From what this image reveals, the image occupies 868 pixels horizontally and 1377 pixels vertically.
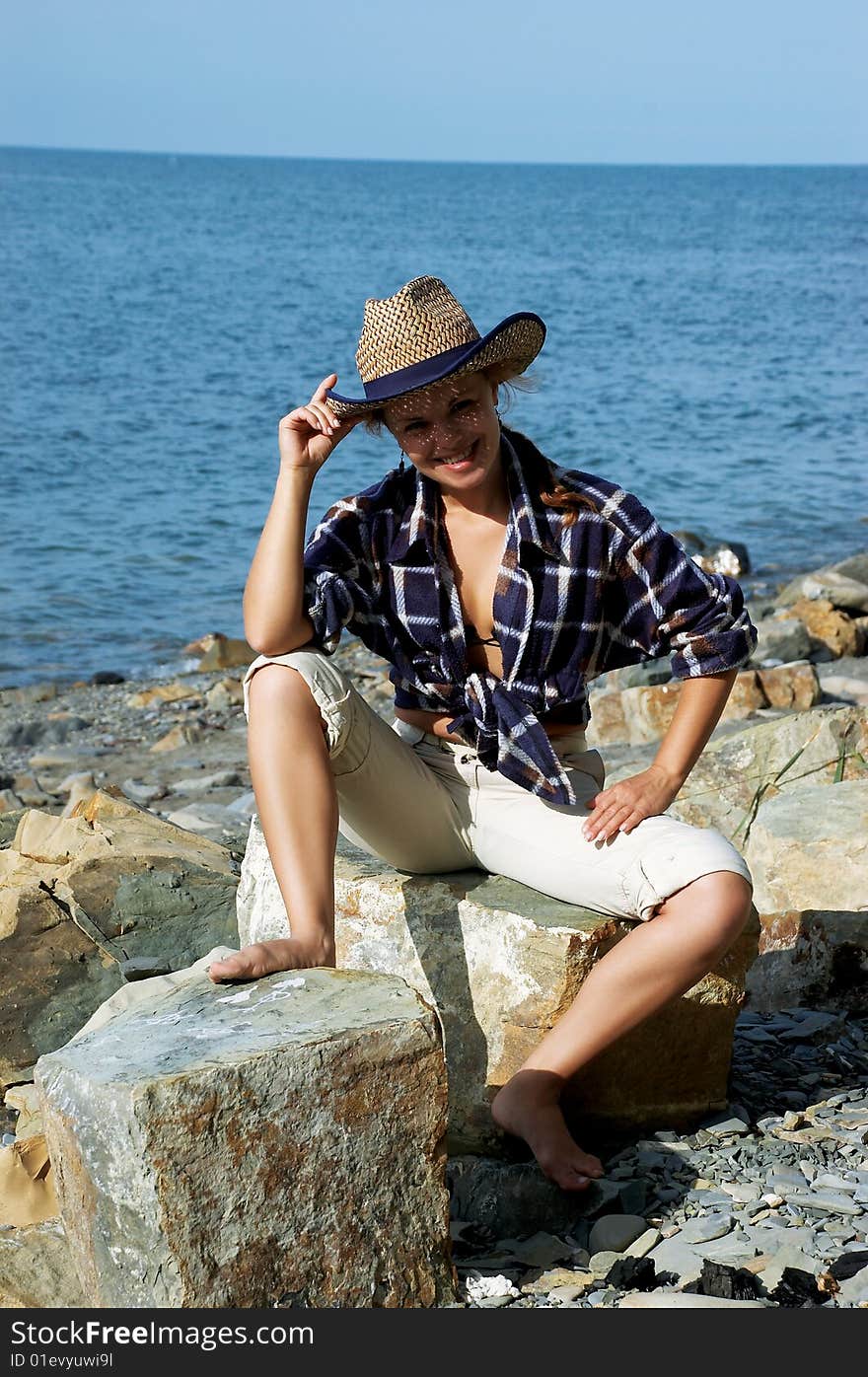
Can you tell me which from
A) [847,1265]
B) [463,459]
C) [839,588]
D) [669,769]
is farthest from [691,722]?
[839,588]

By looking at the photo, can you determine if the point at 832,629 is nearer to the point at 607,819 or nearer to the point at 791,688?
the point at 791,688

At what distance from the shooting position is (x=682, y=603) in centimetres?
373

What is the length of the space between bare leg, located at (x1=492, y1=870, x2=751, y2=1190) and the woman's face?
1.15 meters

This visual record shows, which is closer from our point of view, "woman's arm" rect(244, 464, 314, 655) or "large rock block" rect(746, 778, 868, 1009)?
"woman's arm" rect(244, 464, 314, 655)

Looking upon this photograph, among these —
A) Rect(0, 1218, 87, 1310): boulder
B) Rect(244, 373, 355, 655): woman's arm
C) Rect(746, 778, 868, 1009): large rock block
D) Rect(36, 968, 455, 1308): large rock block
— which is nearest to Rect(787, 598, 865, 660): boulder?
Rect(746, 778, 868, 1009): large rock block

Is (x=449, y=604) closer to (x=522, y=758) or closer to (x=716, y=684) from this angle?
(x=522, y=758)

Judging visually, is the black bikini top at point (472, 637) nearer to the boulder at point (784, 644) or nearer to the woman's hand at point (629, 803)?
the woman's hand at point (629, 803)

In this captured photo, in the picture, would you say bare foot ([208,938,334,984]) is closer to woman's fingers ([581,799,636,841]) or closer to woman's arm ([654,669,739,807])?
woman's fingers ([581,799,636,841])

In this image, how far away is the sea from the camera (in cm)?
1455

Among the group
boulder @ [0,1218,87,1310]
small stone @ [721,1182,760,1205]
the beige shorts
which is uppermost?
the beige shorts

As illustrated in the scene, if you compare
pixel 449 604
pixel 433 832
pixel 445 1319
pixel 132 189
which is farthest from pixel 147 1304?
pixel 132 189

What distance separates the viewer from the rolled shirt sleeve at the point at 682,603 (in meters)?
3.70

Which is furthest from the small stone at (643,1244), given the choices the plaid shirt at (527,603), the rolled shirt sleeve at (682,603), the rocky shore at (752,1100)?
the rolled shirt sleeve at (682,603)

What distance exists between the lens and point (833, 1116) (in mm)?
3742
